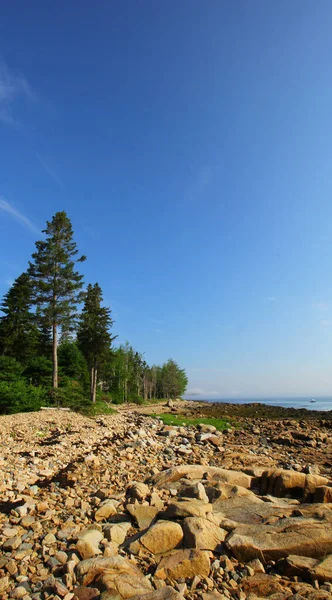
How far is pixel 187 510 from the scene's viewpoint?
17.7 feet

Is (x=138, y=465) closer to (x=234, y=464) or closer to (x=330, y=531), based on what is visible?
(x=234, y=464)

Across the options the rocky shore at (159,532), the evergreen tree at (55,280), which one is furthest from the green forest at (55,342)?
the rocky shore at (159,532)

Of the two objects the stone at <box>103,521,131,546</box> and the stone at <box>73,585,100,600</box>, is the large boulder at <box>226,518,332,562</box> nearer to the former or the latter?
the stone at <box>103,521,131,546</box>

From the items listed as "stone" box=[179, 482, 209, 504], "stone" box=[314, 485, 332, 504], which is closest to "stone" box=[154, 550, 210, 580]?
"stone" box=[179, 482, 209, 504]

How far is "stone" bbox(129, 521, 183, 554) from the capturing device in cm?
470

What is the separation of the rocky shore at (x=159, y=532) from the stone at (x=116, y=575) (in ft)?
0.04

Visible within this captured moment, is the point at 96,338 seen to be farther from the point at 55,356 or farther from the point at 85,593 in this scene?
the point at 85,593

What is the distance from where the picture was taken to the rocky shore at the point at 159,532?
4020 mm

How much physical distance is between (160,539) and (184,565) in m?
0.52

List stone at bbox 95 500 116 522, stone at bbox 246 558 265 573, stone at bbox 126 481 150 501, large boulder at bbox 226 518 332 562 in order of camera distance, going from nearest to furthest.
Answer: stone at bbox 246 558 265 573 < large boulder at bbox 226 518 332 562 < stone at bbox 95 500 116 522 < stone at bbox 126 481 150 501

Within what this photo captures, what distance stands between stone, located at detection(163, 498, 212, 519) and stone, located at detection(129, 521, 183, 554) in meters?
0.44

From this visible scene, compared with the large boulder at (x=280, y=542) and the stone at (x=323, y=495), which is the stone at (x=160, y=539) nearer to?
the large boulder at (x=280, y=542)

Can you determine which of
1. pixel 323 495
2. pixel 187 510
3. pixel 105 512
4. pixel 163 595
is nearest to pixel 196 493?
pixel 187 510

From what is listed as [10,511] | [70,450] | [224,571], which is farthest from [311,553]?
[70,450]
